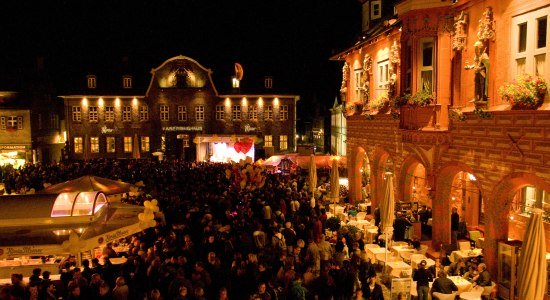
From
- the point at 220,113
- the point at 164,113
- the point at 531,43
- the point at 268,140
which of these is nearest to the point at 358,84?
the point at 531,43

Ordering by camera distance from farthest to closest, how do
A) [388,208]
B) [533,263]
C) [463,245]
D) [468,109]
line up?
1. [463,245]
2. [468,109]
3. [388,208]
4. [533,263]

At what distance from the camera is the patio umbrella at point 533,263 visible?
789 cm

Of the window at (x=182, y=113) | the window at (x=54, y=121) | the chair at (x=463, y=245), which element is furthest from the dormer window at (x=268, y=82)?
the chair at (x=463, y=245)

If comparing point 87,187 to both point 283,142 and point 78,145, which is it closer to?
point 283,142

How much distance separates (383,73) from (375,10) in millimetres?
6281

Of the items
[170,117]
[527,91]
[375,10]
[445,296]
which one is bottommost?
[445,296]

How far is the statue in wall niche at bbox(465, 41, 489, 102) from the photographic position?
478 inches

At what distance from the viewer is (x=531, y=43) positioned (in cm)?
1081

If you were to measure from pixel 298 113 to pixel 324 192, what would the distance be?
4506cm

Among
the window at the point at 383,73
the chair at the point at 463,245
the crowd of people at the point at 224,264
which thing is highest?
the window at the point at 383,73

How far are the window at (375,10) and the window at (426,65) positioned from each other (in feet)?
32.5

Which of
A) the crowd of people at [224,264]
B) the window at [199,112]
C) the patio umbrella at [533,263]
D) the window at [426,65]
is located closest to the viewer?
the patio umbrella at [533,263]

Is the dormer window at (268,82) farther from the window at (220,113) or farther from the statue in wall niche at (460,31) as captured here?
the statue in wall niche at (460,31)

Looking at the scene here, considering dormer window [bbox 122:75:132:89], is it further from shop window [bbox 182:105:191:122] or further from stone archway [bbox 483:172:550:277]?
stone archway [bbox 483:172:550:277]
